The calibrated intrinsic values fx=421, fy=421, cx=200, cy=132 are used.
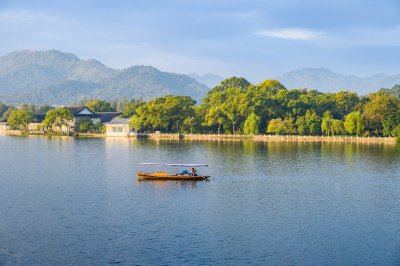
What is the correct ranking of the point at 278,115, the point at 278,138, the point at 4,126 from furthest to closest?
the point at 4,126 → the point at 278,115 → the point at 278,138

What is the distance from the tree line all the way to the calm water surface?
5292cm

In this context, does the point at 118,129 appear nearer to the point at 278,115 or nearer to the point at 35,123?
the point at 35,123

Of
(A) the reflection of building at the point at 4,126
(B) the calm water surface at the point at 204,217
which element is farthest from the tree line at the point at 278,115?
(A) the reflection of building at the point at 4,126

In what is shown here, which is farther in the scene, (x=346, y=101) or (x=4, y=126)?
(x=4, y=126)

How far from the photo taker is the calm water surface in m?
22.0

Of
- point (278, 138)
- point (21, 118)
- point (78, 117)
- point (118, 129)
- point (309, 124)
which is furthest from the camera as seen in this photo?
point (21, 118)

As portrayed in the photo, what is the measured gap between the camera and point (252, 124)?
105 metres

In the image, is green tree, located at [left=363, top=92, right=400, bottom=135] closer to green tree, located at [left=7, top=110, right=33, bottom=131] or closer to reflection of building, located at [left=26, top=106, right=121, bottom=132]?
reflection of building, located at [left=26, top=106, right=121, bottom=132]

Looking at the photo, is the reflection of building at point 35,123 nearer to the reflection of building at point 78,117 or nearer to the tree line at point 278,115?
the reflection of building at point 78,117

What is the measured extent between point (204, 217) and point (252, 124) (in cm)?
7806

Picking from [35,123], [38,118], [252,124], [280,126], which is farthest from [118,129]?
[280,126]

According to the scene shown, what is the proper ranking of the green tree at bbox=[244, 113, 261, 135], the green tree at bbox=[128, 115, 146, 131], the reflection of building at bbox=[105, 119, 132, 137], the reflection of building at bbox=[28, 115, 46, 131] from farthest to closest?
Answer: the reflection of building at bbox=[28, 115, 46, 131], the reflection of building at bbox=[105, 119, 132, 137], the green tree at bbox=[128, 115, 146, 131], the green tree at bbox=[244, 113, 261, 135]

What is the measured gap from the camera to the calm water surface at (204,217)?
72.0 ft

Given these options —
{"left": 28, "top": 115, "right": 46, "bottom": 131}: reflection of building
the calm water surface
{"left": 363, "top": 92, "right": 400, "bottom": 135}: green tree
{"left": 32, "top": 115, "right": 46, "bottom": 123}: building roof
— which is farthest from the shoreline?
the calm water surface
